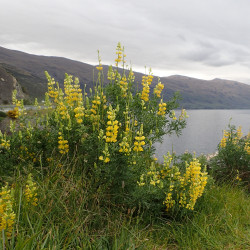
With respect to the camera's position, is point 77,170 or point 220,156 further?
point 220,156

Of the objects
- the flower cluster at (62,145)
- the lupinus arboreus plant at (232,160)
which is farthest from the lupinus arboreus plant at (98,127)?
→ the lupinus arboreus plant at (232,160)

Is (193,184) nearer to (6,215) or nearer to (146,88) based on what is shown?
(146,88)

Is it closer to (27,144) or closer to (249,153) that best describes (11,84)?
(27,144)

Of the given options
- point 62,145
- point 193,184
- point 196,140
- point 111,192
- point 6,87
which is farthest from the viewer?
point 196,140

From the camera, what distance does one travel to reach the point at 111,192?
12.3 ft

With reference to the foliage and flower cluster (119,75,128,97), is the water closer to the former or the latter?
the foliage

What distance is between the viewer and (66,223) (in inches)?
111

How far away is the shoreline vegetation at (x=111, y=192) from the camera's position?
278cm

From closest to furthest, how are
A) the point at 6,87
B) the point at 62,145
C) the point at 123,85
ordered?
the point at 62,145
the point at 123,85
the point at 6,87

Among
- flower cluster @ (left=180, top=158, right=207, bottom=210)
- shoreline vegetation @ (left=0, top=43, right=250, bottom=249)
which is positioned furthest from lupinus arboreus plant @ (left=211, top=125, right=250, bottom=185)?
flower cluster @ (left=180, top=158, right=207, bottom=210)

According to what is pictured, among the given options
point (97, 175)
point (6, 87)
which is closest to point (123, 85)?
point (97, 175)

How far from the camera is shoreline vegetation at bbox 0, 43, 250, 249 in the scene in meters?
2.78

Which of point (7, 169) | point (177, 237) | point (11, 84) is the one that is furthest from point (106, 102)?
point (11, 84)

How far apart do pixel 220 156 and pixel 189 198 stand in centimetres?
417
